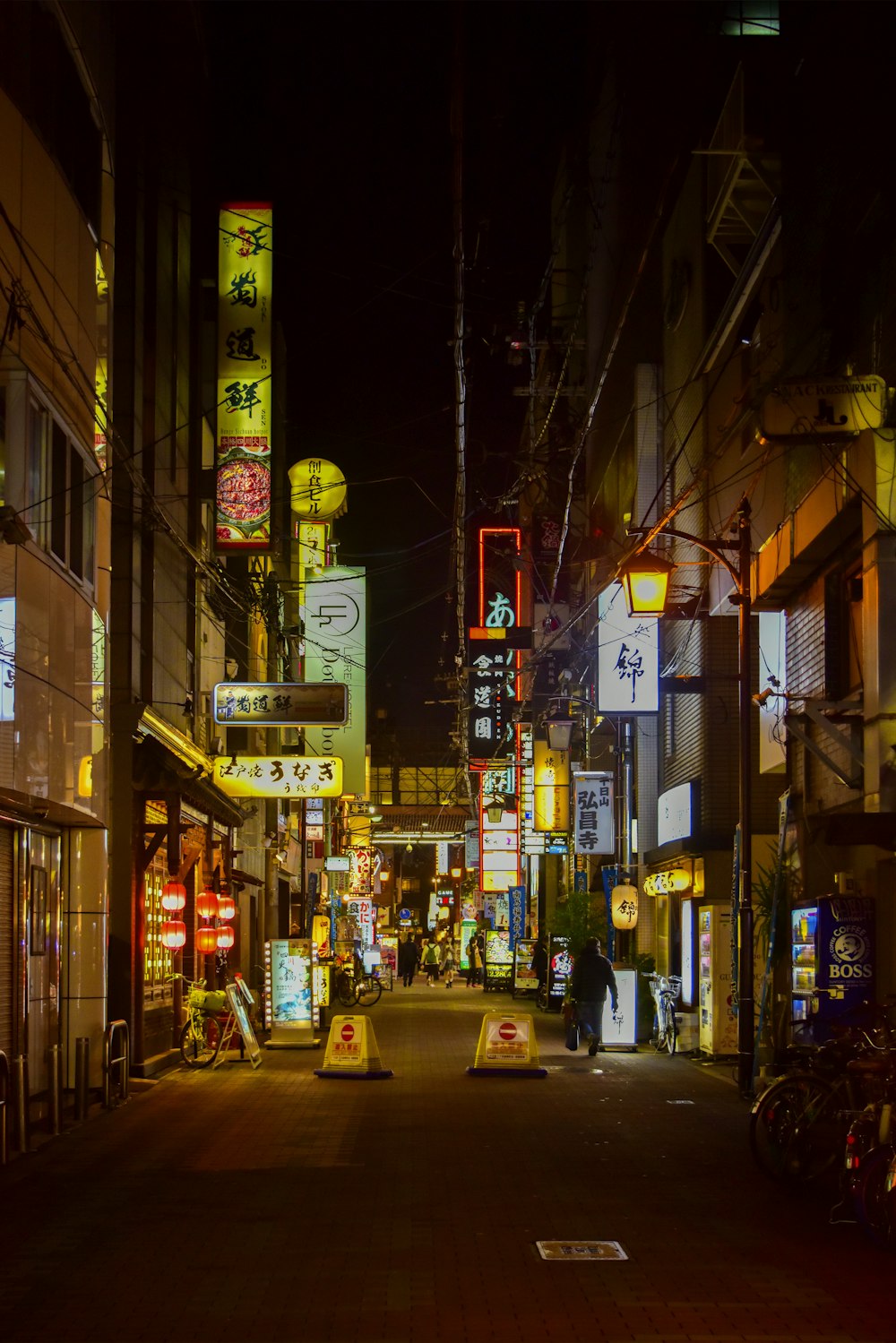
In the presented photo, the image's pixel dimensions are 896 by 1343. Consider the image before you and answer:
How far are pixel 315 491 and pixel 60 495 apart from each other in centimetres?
2104

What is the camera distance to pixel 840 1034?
11.9 metres

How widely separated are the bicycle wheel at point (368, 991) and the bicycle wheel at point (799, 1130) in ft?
96.4

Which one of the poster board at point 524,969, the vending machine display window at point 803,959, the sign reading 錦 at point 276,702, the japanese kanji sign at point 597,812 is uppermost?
the sign reading 錦 at point 276,702

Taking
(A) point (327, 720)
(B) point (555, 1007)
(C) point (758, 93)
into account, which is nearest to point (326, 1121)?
(A) point (327, 720)

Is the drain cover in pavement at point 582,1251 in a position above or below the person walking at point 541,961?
above

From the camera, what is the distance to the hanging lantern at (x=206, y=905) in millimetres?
25641

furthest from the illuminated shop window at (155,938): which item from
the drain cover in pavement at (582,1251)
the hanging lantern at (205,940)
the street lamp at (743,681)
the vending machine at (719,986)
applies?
the drain cover in pavement at (582,1251)

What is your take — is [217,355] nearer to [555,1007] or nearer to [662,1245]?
[662,1245]

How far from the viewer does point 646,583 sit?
18.4 m

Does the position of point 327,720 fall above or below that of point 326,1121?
above

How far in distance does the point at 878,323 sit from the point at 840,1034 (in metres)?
7.42

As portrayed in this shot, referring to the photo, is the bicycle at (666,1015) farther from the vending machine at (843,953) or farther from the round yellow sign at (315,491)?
the round yellow sign at (315,491)

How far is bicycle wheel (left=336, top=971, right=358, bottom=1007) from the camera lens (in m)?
40.1

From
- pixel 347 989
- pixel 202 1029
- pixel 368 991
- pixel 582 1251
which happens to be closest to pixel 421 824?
pixel 368 991
